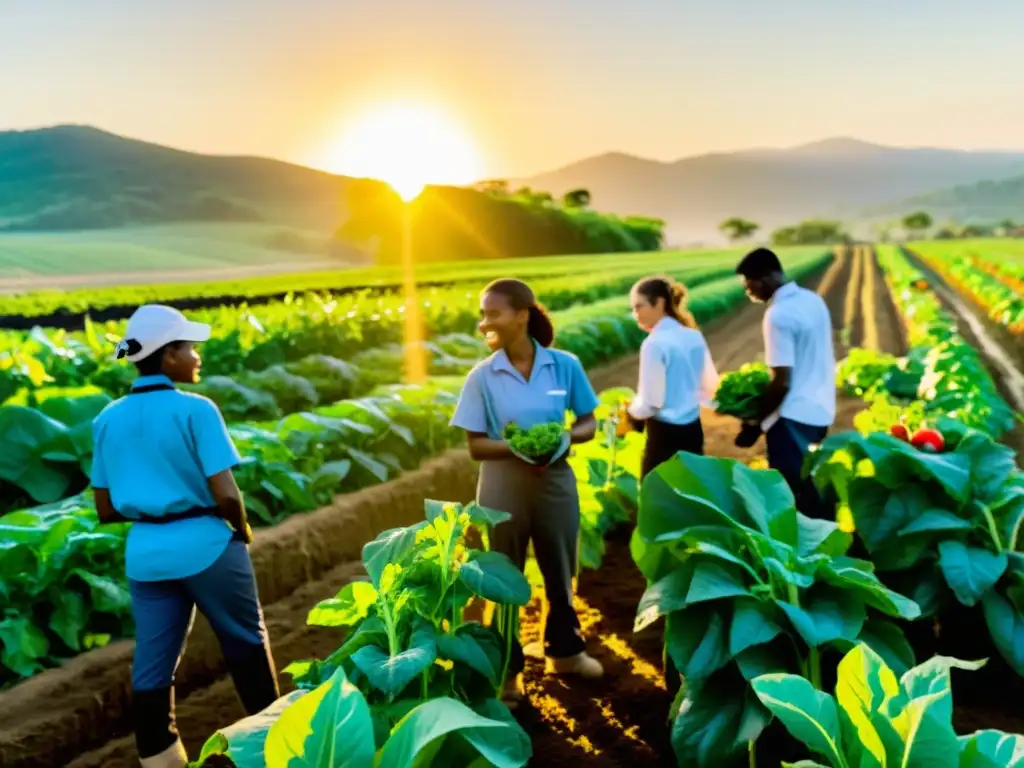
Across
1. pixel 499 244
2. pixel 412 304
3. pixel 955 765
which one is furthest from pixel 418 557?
pixel 499 244

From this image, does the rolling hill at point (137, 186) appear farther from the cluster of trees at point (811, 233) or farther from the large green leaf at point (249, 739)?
the cluster of trees at point (811, 233)

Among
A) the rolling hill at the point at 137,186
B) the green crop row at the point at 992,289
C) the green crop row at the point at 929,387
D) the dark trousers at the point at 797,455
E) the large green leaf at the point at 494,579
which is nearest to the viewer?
the large green leaf at the point at 494,579

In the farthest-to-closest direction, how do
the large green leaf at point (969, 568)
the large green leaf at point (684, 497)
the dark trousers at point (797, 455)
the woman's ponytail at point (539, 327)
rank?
1. the dark trousers at point (797, 455)
2. the woman's ponytail at point (539, 327)
3. the large green leaf at point (969, 568)
4. the large green leaf at point (684, 497)

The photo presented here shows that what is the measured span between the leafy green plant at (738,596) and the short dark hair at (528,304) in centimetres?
94

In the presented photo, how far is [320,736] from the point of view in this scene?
5.55 ft

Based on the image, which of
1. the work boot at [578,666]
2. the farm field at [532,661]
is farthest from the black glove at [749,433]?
the work boot at [578,666]

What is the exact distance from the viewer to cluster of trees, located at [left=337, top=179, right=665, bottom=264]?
233 ft

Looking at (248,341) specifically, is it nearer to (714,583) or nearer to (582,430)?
(582,430)

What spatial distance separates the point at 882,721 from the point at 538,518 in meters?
2.00

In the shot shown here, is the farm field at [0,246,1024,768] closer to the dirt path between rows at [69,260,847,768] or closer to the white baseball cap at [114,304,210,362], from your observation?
the dirt path between rows at [69,260,847,768]

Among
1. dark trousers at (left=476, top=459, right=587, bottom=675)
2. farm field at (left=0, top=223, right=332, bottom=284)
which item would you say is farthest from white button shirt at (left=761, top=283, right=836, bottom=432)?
farm field at (left=0, top=223, right=332, bottom=284)

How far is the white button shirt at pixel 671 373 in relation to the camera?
15.0ft

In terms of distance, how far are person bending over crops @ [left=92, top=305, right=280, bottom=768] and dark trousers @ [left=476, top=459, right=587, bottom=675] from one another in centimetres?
100

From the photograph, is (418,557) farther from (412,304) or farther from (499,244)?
(499,244)
